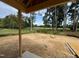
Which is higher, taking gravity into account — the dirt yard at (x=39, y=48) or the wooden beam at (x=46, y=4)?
the wooden beam at (x=46, y=4)

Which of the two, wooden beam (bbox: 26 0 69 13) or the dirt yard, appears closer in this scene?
wooden beam (bbox: 26 0 69 13)

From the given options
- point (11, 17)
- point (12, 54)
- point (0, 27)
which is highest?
point (11, 17)

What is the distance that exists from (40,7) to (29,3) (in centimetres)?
69

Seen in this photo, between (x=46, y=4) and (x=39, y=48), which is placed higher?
(x=46, y=4)

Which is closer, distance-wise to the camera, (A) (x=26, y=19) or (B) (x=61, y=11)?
(A) (x=26, y=19)

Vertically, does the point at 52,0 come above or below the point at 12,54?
above

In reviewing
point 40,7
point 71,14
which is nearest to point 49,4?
point 40,7

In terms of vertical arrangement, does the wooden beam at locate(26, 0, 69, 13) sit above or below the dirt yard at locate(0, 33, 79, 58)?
above

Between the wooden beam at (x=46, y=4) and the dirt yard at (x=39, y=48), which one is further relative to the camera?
the dirt yard at (x=39, y=48)

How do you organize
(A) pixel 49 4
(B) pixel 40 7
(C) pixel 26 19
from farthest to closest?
(C) pixel 26 19 < (B) pixel 40 7 < (A) pixel 49 4

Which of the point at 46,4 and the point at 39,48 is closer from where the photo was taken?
the point at 46,4

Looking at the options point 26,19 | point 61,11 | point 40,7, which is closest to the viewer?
point 40,7

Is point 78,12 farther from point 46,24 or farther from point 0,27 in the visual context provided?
point 0,27

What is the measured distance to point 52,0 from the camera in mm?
4215
